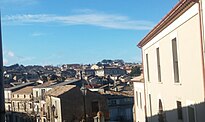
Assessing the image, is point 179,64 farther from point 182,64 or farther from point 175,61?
point 175,61

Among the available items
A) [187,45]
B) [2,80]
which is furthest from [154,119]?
[2,80]

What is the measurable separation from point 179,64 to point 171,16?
1.60 meters

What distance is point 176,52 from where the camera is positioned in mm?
13594

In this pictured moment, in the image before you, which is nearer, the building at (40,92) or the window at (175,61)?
the window at (175,61)

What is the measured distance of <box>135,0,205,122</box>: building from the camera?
10.4 m

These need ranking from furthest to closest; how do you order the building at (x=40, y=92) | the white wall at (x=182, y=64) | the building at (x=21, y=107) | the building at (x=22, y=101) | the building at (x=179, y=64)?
1. the building at (x=22, y=101)
2. the building at (x=21, y=107)
3. the building at (x=40, y=92)
4. the white wall at (x=182, y=64)
5. the building at (x=179, y=64)

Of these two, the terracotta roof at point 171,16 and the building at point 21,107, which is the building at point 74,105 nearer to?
the terracotta roof at point 171,16

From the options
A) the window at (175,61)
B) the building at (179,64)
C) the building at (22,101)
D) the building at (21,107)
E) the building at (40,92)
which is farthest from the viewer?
the building at (22,101)

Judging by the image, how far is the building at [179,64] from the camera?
409 inches

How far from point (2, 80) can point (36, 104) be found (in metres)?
57.4

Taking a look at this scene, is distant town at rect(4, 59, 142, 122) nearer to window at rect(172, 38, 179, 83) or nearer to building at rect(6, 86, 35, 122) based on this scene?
building at rect(6, 86, 35, 122)

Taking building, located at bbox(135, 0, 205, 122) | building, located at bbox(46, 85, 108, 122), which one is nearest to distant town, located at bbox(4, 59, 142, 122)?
building, located at bbox(46, 85, 108, 122)

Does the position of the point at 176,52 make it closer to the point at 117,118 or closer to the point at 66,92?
the point at 66,92

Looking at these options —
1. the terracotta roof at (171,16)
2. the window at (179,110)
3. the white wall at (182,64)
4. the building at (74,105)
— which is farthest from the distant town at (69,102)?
the window at (179,110)
